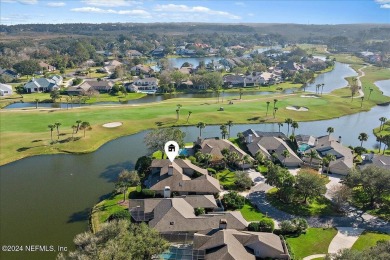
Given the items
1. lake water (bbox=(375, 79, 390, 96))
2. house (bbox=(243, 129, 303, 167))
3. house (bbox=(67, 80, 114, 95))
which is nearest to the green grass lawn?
house (bbox=(243, 129, 303, 167))

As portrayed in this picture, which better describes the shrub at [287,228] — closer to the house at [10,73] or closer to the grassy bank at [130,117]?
the grassy bank at [130,117]

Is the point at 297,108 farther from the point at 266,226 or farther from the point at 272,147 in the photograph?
the point at 266,226

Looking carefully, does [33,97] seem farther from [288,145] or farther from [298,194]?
[298,194]

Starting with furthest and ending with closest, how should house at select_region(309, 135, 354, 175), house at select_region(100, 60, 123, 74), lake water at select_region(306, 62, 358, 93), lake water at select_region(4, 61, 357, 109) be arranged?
1. house at select_region(100, 60, 123, 74)
2. lake water at select_region(306, 62, 358, 93)
3. lake water at select_region(4, 61, 357, 109)
4. house at select_region(309, 135, 354, 175)

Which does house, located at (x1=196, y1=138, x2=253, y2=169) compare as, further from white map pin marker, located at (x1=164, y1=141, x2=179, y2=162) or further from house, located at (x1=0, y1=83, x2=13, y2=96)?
house, located at (x1=0, y1=83, x2=13, y2=96)

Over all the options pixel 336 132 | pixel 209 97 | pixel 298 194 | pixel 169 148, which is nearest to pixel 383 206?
pixel 298 194
